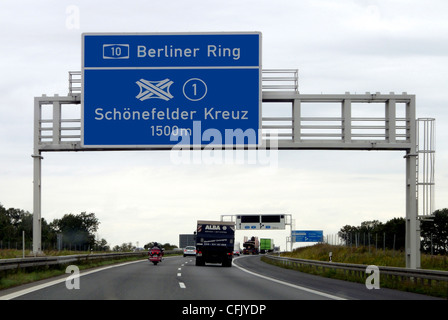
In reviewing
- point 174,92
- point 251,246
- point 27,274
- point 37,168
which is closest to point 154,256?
point 37,168

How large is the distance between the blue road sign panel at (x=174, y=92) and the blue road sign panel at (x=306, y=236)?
48.1 metres

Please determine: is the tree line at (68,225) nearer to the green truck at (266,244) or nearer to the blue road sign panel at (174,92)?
the green truck at (266,244)

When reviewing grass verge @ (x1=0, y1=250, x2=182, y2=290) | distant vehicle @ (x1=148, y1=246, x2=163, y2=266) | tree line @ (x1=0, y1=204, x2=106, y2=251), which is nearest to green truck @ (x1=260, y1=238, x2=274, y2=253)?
tree line @ (x1=0, y1=204, x2=106, y2=251)

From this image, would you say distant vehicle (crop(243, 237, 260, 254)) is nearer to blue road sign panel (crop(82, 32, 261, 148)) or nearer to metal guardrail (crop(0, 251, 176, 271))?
metal guardrail (crop(0, 251, 176, 271))

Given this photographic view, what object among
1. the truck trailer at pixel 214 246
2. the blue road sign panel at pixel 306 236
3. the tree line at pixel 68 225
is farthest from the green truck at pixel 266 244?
the truck trailer at pixel 214 246

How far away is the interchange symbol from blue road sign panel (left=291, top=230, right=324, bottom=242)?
1910 inches

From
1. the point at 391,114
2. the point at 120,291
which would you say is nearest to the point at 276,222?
the point at 391,114

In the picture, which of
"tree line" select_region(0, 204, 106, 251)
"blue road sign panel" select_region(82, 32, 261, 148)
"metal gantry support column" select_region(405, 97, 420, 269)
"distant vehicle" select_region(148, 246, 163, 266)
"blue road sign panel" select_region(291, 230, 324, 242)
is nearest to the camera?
"blue road sign panel" select_region(82, 32, 261, 148)

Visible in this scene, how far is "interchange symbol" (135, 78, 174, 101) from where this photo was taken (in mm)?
26531

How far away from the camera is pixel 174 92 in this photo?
26.6 m

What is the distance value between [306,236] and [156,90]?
49.1 m
